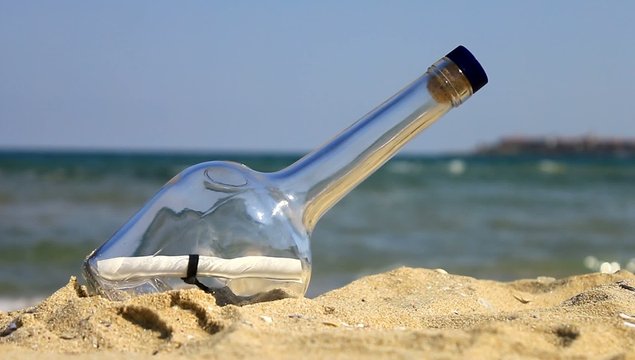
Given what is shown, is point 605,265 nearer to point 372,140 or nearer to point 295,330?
point 372,140

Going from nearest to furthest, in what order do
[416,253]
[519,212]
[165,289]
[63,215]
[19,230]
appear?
[165,289] < [416,253] < [19,230] < [63,215] < [519,212]

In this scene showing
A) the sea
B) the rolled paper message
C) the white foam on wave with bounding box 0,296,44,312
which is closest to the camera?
the rolled paper message

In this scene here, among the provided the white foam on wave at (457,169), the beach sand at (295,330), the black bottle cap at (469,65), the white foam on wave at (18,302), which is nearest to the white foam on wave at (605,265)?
the white foam on wave at (18,302)

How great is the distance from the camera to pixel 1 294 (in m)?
4.84

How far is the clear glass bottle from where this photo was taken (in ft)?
5.77

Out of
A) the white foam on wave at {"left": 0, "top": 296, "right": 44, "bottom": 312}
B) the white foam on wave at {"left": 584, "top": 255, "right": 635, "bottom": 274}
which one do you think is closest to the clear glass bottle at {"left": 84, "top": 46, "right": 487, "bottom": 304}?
the white foam on wave at {"left": 0, "top": 296, "right": 44, "bottom": 312}

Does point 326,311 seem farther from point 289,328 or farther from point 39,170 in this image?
point 39,170

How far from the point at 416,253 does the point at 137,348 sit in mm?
5603

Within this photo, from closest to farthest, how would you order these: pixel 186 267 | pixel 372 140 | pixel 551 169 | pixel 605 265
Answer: pixel 186 267
pixel 372 140
pixel 605 265
pixel 551 169

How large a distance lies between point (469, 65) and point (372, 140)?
0.89 ft

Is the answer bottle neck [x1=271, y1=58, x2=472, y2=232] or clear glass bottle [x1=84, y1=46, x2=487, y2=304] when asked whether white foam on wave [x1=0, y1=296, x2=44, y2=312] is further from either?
bottle neck [x1=271, y1=58, x2=472, y2=232]

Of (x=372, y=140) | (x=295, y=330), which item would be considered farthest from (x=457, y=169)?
(x=295, y=330)

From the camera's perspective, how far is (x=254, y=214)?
1.78m

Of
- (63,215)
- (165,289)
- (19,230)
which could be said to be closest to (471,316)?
(165,289)
